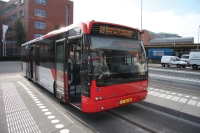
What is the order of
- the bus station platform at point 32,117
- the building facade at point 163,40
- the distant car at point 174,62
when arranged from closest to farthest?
the bus station platform at point 32,117, the distant car at point 174,62, the building facade at point 163,40

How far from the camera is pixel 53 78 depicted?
6.89 metres

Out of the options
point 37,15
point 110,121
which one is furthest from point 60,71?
point 37,15

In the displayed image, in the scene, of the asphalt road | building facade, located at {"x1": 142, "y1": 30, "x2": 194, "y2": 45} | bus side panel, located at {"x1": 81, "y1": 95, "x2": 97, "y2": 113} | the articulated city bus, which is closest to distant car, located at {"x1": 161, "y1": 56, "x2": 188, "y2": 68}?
the asphalt road

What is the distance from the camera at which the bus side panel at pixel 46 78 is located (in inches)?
284

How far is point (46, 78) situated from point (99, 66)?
4376mm

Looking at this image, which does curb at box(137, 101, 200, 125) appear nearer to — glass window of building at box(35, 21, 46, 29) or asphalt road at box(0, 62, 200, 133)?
asphalt road at box(0, 62, 200, 133)

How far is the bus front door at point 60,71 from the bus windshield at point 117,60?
174 centimetres

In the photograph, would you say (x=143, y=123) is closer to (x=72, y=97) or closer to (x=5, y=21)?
(x=72, y=97)

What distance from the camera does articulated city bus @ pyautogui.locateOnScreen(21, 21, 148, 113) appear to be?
4418 mm

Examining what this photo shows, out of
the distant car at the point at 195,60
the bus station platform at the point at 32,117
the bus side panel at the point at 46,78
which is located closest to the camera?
the bus station platform at the point at 32,117

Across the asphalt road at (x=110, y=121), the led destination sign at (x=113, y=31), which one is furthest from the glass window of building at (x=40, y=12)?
the led destination sign at (x=113, y=31)

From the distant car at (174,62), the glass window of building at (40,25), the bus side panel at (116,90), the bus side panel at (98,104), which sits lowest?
the bus side panel at (98,104)

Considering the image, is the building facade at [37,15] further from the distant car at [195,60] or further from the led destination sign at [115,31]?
the led destination sign at [115,31]

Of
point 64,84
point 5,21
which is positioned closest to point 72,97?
point 64,84
